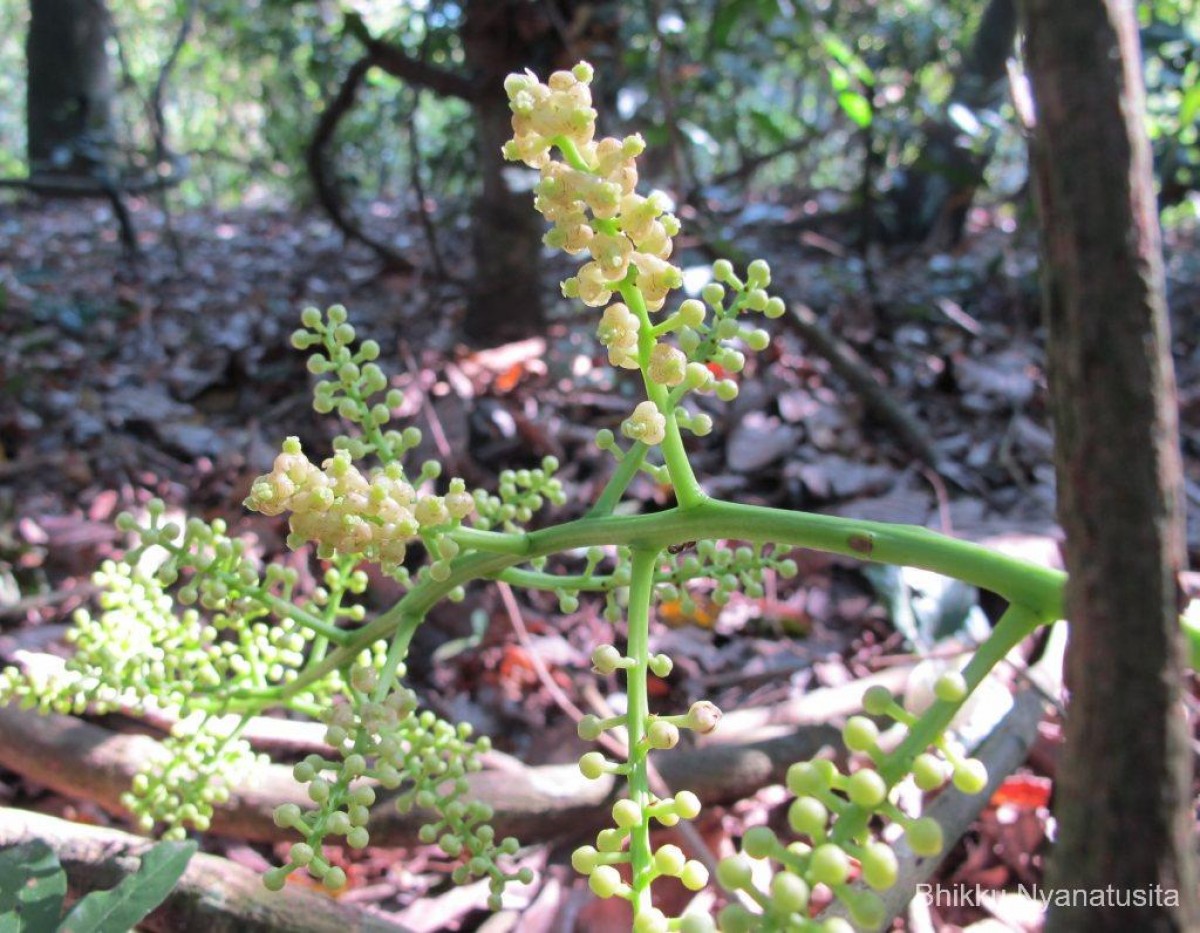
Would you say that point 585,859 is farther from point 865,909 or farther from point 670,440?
point 670,440

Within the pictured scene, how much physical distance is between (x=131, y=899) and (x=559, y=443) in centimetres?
182

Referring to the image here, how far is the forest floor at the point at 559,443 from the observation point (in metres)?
1.77

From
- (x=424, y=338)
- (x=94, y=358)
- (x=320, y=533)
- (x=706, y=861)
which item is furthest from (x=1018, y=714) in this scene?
(x=94, y=358)

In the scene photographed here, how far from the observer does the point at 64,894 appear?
0.92 meters

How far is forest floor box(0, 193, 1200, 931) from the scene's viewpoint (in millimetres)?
1771

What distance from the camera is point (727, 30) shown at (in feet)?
10.9

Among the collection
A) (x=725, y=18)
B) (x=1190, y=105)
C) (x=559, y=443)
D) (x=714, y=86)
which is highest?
(x=714, y=86)

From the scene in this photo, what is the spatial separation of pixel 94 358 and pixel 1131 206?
12.3ft

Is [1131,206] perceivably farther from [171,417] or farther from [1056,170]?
[171,417]

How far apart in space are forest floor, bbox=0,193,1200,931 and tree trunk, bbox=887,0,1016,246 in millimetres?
212

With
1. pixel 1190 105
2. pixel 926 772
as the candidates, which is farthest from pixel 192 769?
pixel 1190 105

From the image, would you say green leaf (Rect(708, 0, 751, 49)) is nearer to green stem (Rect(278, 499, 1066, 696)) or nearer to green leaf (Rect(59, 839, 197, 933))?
green stem (Rect(278, 499, 1066, 696))

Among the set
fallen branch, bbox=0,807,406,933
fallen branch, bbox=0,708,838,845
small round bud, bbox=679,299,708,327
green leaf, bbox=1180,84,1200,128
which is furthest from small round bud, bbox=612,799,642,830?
green leaf, bbox=1180,84,1200,128

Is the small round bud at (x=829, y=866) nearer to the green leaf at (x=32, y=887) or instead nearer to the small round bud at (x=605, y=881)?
the small round bud at (x=605, y=881)
